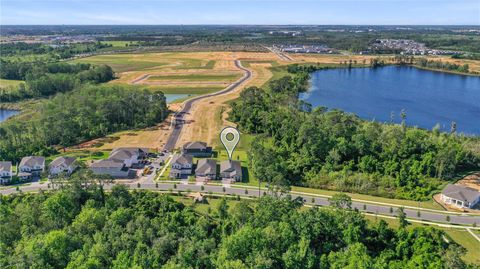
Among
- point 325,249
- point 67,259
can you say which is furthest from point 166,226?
point 325,249

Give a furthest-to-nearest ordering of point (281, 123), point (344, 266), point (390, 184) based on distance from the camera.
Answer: point (281, 123), point (390, 184), point (344, 266)

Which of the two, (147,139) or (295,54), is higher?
(295,54)

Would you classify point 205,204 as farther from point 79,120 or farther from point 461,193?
point 79,120

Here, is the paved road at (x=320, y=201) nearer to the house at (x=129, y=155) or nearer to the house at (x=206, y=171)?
the house at (x=206, y=171)

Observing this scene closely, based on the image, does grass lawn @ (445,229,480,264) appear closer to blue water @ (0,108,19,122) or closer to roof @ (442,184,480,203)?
roof @ (442,184,480,203)

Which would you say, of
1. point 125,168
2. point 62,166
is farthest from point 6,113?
point 125,168

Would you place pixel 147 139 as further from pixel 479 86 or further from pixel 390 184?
pixel 479 86
